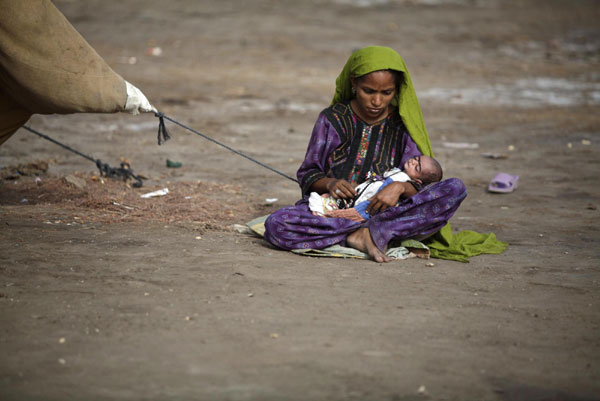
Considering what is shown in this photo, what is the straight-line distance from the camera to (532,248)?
15.7 ft

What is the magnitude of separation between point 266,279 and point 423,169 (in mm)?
1240

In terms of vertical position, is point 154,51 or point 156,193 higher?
point 154,51

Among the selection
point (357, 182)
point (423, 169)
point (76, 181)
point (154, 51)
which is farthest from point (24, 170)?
point (154, 51)

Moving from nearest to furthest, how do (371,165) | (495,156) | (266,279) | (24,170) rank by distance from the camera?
(266,279) < (371,165) < (24,170) < (495,156)

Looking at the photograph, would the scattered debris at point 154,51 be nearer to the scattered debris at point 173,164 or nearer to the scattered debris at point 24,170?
the scattered debris at point 173,164

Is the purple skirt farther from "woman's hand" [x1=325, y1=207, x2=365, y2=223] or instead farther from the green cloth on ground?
the green cloth on ground

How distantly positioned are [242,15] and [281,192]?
42.4 ft

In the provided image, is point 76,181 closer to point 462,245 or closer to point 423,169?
point 423,169

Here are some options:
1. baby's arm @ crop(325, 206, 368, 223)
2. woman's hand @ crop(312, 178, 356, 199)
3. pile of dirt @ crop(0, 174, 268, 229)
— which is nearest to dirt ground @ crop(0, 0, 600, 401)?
pile of dirt @ crop(0, 174, 268, 229)

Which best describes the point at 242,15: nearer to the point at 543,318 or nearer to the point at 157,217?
the point at 157,217

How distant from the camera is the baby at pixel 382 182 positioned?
4.38 meters

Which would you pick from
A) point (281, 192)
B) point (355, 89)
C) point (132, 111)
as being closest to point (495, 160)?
point (281, 192)

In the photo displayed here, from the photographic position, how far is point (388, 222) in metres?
4.33

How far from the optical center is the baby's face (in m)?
4.37
